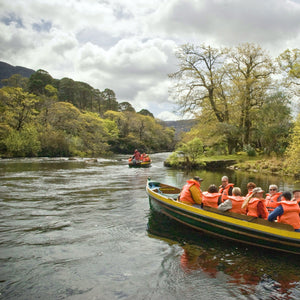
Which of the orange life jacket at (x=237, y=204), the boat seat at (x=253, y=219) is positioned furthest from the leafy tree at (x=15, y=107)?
the orange life jacket at (x=237, y=204)

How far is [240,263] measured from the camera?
5.82 metres

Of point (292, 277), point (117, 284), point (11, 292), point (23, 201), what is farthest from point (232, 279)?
point (23, 201)

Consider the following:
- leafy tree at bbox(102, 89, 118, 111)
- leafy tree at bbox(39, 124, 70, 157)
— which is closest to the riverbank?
leafy tree at bbox(39, 124, 70, 157)

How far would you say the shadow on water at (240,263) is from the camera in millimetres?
4887

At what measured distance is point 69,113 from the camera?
47219mm

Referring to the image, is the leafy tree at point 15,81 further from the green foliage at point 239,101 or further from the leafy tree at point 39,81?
the green foliage at point 239,101

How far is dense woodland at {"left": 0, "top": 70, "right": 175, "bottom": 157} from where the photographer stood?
36.5 metres

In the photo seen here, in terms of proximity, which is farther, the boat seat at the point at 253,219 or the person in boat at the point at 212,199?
the person in boat at the point at 212,199

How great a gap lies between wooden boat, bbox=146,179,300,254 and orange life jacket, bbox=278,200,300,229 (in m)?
0.18

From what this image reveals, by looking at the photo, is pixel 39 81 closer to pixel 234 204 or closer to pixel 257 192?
pixel 234 204

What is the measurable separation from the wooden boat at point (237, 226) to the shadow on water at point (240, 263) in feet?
0.70

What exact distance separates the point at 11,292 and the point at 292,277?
5.38 meters

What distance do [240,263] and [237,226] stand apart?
38.1 inches

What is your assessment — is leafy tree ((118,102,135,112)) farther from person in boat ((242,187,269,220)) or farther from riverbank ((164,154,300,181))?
person in boat ((242,187,269,220))
